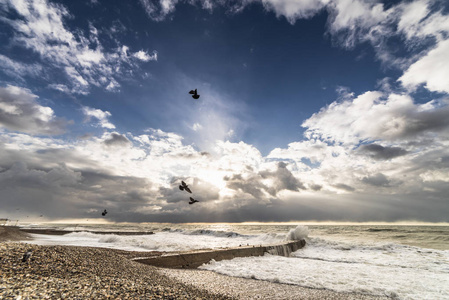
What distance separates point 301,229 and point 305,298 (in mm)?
20408

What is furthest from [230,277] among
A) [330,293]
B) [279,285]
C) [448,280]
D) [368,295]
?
[448,280]

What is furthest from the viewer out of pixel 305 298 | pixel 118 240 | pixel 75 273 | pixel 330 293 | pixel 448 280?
pixel 118 240

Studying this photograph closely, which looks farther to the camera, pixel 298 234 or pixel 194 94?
pixel 298 234

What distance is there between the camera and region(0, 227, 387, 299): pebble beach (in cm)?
369

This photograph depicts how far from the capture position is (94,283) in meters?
4.29

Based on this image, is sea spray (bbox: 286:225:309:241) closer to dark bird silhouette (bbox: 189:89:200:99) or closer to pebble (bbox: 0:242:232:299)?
dark bird silhouette (bbox: 189:89:200:99)

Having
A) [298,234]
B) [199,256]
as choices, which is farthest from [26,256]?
[298,234]

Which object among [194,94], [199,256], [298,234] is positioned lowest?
[199,256]

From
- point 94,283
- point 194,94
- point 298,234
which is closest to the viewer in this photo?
A: point 94,283

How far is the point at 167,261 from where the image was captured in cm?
907

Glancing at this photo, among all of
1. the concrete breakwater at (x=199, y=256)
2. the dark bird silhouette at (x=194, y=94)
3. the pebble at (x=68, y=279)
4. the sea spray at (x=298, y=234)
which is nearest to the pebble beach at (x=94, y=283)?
the pebble at (x=68, y=279)

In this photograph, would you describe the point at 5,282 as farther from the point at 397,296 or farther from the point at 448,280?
the point at 448,280

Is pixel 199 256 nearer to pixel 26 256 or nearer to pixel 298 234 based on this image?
pixel 26 256

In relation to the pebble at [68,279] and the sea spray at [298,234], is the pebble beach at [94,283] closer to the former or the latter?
the pebble at [68,279]
